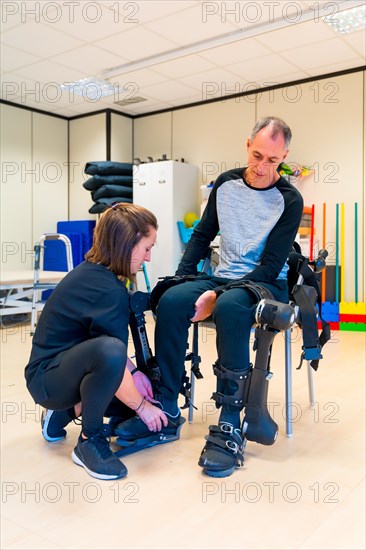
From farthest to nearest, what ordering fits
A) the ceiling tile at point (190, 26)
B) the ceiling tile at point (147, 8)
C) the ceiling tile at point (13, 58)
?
the ceiling tile at point (13, 58), the ceiling tile at point (190, 26), the ceiling tile at point (147, 8)

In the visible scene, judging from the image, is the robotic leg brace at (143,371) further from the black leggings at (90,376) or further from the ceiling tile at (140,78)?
the ceiling tile at (140,78)

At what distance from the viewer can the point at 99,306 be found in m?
1.51

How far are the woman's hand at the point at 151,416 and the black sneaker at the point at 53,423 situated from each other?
31cm

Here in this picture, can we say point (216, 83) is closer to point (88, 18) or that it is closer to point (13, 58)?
point (88, 18)

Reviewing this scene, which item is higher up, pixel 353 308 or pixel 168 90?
pixel 168 90

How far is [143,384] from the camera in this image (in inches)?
66.9

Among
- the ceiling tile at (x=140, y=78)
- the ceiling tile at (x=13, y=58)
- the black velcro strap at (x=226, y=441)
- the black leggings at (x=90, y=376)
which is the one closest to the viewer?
the black leggings at (x=90, y=376)

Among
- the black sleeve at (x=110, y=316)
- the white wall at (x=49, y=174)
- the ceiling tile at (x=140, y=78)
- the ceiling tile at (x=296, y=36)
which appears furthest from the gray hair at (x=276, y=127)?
the white wall at (x=49, y=174)

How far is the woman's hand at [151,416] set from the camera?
64.5 inches

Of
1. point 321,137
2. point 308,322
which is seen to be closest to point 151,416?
point 308,322

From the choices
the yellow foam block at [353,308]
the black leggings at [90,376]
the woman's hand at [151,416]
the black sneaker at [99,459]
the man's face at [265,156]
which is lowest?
the black sneaker at [99,459]

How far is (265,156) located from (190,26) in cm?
276

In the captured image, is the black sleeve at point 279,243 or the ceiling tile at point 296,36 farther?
the ceiling tile at point 296,36

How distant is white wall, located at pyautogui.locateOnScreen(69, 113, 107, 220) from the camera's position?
6516mm
